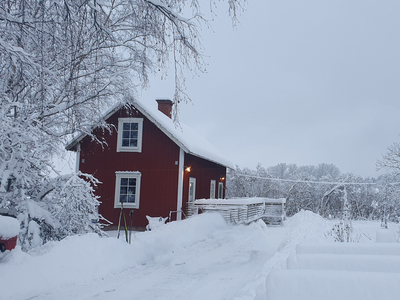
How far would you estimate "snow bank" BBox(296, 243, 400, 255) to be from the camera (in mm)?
4383

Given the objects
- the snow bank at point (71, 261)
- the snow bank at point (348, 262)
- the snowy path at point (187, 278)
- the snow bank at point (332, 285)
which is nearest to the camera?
the snow bank at point (332, 285)

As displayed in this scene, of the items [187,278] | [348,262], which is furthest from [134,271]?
[348,262]

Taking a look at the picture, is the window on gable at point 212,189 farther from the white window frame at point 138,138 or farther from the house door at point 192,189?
the white window frame at point 138,138

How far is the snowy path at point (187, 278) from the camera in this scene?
228 inches

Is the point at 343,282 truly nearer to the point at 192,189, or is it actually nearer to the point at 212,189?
the point at 192,189

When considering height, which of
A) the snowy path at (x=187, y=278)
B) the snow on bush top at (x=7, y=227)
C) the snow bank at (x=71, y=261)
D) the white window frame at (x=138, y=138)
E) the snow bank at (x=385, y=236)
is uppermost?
the white window frame at (x=138, y=138)

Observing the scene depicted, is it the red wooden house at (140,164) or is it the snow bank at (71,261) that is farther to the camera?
the red wooden house at (140,164)

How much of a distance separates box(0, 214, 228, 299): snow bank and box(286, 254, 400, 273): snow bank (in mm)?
4431

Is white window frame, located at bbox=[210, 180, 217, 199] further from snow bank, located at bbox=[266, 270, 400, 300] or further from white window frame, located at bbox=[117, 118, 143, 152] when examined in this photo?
snow bank, located at bbox=[266, 270, 400, 300]

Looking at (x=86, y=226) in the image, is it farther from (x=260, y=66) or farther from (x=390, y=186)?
(x=390, y=186)

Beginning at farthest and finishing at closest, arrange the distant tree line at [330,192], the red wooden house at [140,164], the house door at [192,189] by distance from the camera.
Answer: the distant tree line at [330,192] → the house door at [192,189] → the red wooden house at [140,164]

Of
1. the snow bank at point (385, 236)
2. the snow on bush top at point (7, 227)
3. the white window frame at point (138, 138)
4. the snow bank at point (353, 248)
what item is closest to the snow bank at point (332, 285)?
the snow bank at point (353, 248)

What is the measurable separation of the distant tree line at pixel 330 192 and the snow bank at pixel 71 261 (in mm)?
11406

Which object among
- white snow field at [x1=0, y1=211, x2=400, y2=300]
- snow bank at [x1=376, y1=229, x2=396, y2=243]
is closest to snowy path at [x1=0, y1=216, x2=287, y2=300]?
white snow field at [x1=0, y1=211, x2=400, y2=300]
